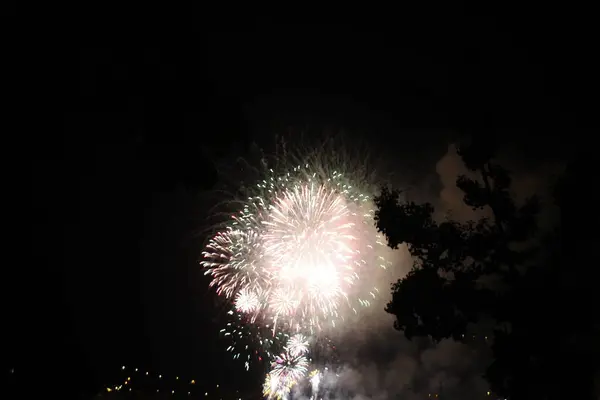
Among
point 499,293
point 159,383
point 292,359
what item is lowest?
point 499,293

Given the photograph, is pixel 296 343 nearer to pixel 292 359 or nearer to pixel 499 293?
pixel 292 359

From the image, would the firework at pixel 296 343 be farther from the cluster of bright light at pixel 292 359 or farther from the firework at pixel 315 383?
the firework at pixel 315 383

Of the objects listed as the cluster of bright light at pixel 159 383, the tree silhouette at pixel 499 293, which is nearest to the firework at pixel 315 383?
the cluster of bright light at pixel 159 383

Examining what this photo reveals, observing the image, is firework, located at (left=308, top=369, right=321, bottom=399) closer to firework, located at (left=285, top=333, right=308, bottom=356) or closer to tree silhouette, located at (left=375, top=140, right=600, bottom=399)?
firework, located at (left=285, top=333, right=308, bottom=356)

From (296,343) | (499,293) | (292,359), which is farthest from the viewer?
(292,359)

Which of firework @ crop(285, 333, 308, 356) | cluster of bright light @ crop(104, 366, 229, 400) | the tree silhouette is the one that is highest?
cluster of bright light @ crop(104, 366, 229, 400)

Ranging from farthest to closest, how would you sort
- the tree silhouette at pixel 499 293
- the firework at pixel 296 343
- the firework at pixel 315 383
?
the firework at pixel 315 383 → the firework at pixel 296 343 → the tree silhouette at pixel 499 293

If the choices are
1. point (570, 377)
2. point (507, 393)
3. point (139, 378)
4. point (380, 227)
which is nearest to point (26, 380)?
point (380, 227)

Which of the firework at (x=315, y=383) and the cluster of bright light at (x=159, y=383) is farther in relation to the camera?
the firework at (x=315, y=383)

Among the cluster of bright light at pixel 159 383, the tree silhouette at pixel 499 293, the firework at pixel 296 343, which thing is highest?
the cluster of bright light at pixel 159 383

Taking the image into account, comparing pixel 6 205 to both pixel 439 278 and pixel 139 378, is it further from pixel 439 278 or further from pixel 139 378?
pixel 139 378

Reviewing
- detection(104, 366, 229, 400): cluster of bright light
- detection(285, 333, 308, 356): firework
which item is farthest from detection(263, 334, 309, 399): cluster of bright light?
detection(104, 366, 229, 400): cluster of bright light

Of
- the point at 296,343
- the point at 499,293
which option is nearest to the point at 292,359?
the point at 296,343

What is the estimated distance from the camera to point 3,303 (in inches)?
404
